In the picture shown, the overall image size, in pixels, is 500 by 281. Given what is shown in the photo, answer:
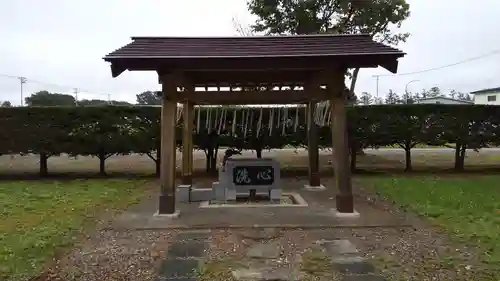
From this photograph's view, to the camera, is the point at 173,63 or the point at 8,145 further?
the point at 8,145

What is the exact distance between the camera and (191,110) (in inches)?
352

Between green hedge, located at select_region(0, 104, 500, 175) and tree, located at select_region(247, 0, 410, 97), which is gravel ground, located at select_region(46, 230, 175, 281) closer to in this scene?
green hedge, located at select_region(0, 104, 500, 175)

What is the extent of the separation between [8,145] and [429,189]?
1000cm

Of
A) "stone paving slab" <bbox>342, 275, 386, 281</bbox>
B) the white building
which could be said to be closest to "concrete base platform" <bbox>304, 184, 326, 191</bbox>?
"stone paving slab" <bbox>342, 275, 386, 281</bbox>

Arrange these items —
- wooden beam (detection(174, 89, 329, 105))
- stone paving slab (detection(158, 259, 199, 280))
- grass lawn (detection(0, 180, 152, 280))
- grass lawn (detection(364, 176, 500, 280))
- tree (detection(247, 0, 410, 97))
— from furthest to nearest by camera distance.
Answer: tree (detection(247, 0, 410, 97)) < wooden beam (detection(174, 89, 329, 105)) < grass lawn (detection(364, 176, 500, 280)) < grass lawn (detection(0, 180, 152, 280)) < stone paving slab (detection(158, 259, 199, 280))

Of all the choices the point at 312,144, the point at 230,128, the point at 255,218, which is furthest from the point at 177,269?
the point at 230,128

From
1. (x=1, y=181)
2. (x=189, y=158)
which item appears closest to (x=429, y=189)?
(x=189, y=158)

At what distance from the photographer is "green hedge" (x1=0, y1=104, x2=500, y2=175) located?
37.0 feet

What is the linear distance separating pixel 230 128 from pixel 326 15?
6867 mm

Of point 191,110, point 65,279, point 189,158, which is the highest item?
point 191,110

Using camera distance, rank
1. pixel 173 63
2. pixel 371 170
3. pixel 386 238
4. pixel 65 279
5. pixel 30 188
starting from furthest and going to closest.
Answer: pixel 371 170 → pixel 30 188 → pixel 173 63 → pixel 386 238 → pixel 65 279

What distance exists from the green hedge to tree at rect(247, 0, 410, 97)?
13.1 feet

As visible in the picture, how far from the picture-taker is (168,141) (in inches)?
255

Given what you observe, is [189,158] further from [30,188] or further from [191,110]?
[30,188]
